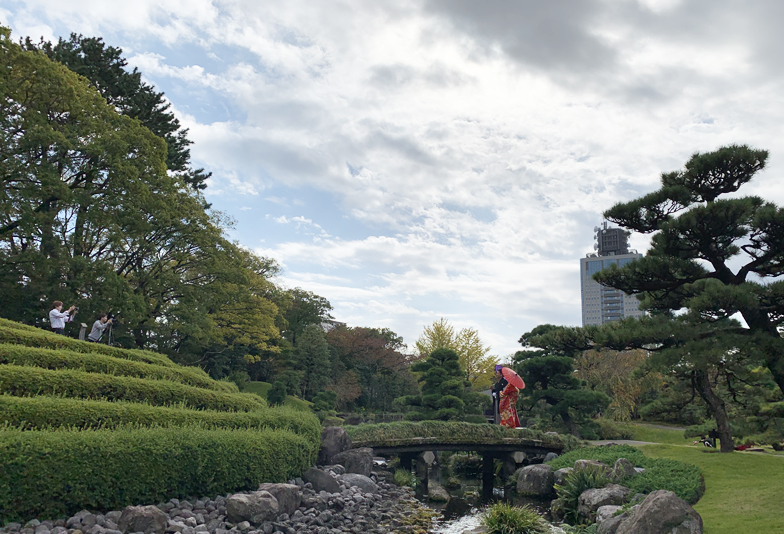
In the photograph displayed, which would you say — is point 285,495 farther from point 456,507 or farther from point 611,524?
point 456,507

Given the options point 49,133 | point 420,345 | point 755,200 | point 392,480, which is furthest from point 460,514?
point 420,345

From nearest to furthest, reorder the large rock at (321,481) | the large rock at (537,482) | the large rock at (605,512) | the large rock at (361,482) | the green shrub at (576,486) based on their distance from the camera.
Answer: the large rock at (605,512)
the large rock at (321,481)
the green shrub at (576,486)
the large rock at (361,482)
the large rock at (537,482)

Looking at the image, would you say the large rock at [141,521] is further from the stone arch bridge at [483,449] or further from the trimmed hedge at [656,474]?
the trimmed hedge at [656,474]

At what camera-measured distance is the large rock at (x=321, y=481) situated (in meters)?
13.7

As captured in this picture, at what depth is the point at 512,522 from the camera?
12023 millimetres

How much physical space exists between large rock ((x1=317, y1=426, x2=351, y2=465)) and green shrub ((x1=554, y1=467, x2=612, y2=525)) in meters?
6.89

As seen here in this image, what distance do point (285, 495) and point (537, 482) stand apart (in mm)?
10408

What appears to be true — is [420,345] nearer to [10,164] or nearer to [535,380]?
[535,380]

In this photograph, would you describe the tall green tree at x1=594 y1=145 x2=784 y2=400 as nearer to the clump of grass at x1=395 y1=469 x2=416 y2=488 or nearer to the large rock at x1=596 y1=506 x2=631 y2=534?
the large rock at x1=596 y1=506 x2=631 y2=534

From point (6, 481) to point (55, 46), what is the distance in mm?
28570

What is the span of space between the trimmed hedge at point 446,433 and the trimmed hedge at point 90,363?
20.6ft

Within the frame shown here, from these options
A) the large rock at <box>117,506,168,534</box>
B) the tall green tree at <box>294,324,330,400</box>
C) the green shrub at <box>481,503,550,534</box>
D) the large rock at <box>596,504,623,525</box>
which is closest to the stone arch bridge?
the large rock at <box>596,504,623,525</box>

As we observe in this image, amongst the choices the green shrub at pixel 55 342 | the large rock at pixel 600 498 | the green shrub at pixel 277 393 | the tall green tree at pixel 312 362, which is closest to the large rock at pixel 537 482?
the large rock at pixel 600 498

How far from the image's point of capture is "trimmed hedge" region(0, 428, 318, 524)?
8.00m
